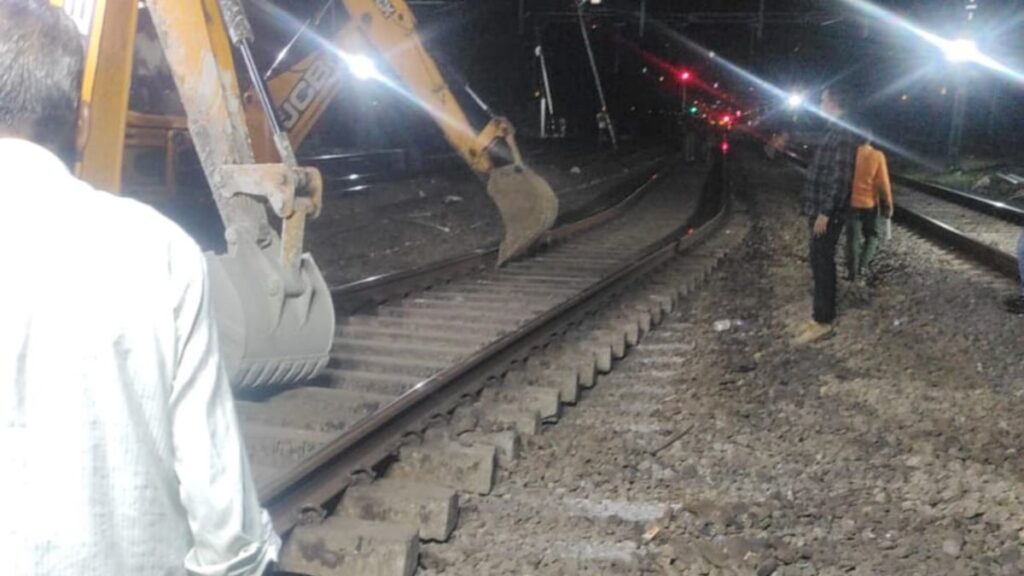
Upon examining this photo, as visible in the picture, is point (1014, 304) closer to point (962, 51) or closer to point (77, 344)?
point (77, 344)

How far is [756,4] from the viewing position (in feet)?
140

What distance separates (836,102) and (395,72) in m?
3.43

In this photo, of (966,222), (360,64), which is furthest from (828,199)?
(966,222)

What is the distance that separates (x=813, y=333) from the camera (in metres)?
7.52

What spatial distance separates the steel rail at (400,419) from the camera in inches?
139

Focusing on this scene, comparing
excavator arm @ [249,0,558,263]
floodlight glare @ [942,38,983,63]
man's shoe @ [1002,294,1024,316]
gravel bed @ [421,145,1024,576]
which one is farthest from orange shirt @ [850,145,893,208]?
floodlight glare @ [942,38,983,63]

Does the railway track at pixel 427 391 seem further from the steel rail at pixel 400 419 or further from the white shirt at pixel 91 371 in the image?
the white shirt at pixel 91 371

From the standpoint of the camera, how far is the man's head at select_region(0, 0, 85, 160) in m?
1.38

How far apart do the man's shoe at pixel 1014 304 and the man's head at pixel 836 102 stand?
2.53 metres

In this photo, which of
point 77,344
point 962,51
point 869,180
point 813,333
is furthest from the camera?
point 962,51

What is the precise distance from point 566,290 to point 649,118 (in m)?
60.1

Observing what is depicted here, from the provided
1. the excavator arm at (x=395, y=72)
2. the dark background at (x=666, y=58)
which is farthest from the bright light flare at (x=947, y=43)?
the excavator arm at (x=395, y=72)

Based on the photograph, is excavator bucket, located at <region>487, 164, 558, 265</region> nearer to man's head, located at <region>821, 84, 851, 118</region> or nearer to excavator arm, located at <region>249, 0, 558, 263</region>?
excavator arm, located at <region>249, 0, 558, 263</region>

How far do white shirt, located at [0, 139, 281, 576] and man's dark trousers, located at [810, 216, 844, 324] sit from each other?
666 cm
